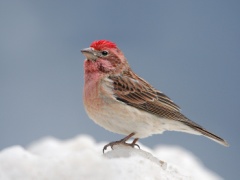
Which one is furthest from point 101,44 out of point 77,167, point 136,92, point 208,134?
point 77,167

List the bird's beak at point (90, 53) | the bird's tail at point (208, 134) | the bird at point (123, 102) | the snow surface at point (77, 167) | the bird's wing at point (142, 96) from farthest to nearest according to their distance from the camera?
1. the bird's tail at point (208, 134)
2. the bird's wing at point (142, 96)
3. the bird's beak at point (90, 53)
4. the bird at point (123, 102)
5. the snow surface at point (77, 167)

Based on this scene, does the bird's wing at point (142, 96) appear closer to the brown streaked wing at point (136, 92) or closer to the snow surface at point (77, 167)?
the brown streaked wing at point (136, 92)

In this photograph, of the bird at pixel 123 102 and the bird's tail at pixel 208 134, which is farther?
the bird's tail at pixel 208 134

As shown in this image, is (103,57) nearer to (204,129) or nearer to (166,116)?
(166,116)

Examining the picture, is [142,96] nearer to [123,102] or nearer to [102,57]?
[123,102]

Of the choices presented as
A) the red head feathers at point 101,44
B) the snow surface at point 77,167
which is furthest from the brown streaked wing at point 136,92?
the snow surface at point 77,167

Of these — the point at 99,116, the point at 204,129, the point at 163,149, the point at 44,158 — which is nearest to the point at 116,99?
the point at 99,116

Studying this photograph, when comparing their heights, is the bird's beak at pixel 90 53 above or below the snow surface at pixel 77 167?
above

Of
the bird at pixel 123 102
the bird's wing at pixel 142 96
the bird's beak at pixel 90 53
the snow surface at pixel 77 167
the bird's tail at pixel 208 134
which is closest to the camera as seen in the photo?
the snow surface at pixel 77 167
